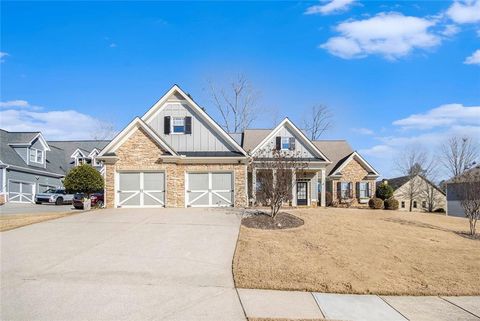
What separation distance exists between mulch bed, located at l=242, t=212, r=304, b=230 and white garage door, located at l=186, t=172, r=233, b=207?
19.1 ft

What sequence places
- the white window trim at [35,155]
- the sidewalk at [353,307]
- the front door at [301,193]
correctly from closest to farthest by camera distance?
the sidewalk at [353,307] < the front door at [301,193] < the white window trim at [35,155]

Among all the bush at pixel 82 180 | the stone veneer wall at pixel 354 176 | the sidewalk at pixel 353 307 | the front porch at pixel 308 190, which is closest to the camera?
the sidewalk at pixel 353 307

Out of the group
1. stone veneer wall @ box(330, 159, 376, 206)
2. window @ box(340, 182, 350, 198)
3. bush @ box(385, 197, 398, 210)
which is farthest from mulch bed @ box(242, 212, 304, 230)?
stone veneer wall @ box(330, 159, 376, 206)

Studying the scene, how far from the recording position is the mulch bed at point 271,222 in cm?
1616

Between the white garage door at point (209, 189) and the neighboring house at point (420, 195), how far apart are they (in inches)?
1021

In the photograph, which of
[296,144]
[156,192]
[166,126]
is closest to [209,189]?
[156,192]

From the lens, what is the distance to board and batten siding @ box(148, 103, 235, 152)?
24703 millimetres

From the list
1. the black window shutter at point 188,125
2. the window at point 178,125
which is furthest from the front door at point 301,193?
the window at point 178,125

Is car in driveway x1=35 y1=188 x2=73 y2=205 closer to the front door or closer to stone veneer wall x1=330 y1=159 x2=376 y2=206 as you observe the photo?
the front door

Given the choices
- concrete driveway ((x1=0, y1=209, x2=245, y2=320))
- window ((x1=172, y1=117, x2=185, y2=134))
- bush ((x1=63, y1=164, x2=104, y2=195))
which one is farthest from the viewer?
bush ((x1=63, y1=164, x2=104, y2=195))

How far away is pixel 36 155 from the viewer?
37.5 m

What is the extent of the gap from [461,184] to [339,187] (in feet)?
44.0

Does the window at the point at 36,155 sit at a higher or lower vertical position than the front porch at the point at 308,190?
higher

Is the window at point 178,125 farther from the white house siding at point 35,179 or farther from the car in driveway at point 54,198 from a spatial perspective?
the white house siding at point 35,179
